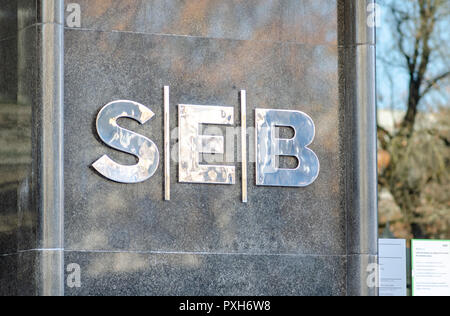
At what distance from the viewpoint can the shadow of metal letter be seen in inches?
354

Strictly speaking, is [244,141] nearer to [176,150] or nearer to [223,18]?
[176,150]

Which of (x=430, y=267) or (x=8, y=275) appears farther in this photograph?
(x=430, y=267)

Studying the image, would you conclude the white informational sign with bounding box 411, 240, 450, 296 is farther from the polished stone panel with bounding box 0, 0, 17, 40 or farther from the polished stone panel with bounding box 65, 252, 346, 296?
the polished stone panel with bounding box 0, 0, 17, 40

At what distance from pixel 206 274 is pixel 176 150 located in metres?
1.25

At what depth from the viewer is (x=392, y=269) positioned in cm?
1155

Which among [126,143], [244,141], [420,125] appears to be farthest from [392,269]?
[420,125]

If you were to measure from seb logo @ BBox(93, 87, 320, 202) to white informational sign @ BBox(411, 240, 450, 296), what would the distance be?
2754mm

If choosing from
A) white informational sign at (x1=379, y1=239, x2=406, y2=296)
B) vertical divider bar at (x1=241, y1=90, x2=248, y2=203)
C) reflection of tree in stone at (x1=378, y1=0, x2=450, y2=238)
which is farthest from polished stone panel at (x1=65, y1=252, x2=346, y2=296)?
reflection of tree in stone at (x1=378, y1=0, x2=450, y2=238)

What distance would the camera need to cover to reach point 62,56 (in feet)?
29.2

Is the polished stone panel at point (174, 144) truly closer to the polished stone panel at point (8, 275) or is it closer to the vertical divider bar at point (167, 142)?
the vertical divider bar at point (167, 142)

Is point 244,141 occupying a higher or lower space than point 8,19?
lower
